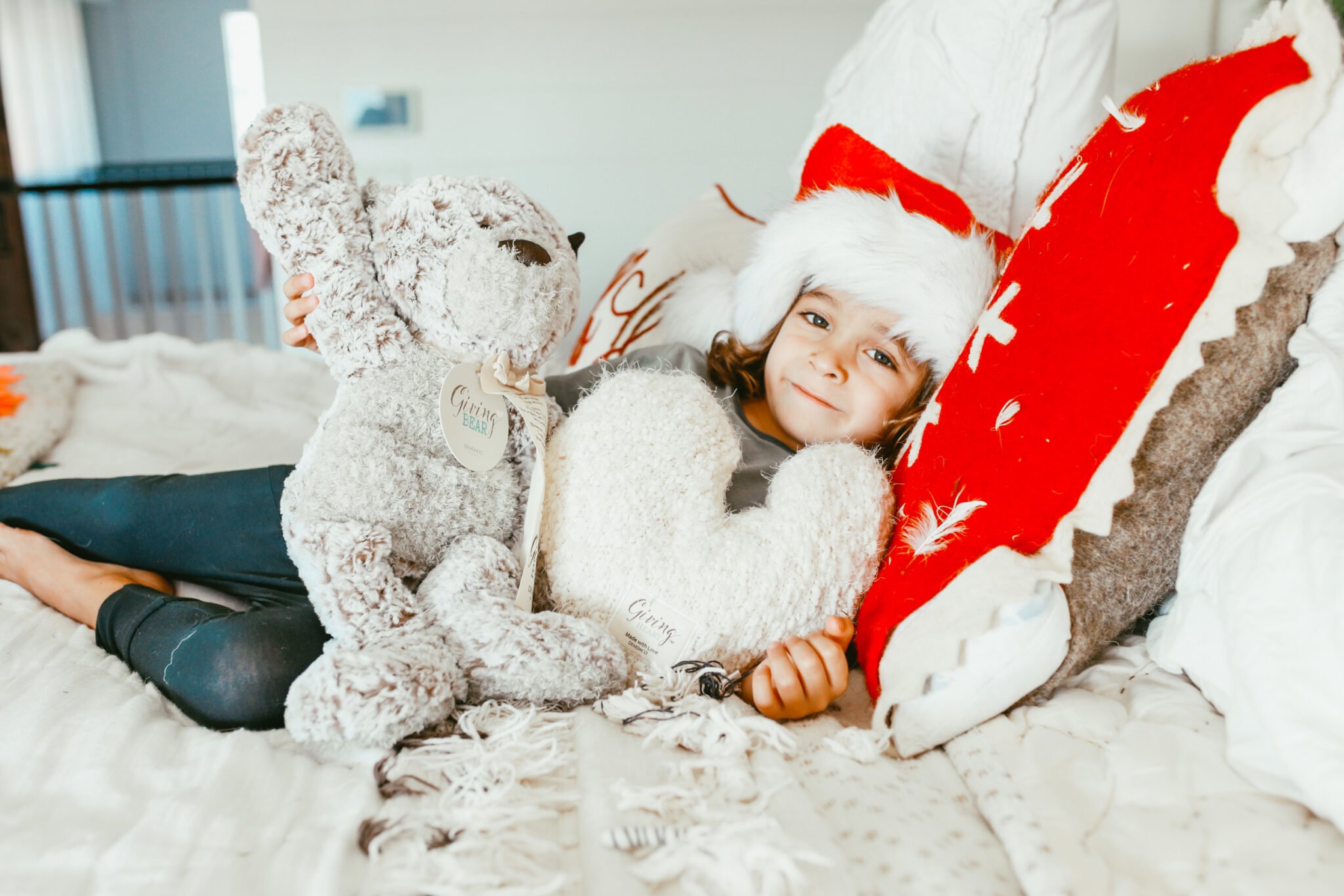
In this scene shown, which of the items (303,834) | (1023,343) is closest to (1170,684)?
(1023,343)

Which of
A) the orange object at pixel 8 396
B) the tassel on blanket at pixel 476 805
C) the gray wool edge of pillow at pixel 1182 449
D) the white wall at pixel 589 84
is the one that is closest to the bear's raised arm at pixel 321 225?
the tassel on blanket at pixel 476 805

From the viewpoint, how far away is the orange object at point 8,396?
1.21m

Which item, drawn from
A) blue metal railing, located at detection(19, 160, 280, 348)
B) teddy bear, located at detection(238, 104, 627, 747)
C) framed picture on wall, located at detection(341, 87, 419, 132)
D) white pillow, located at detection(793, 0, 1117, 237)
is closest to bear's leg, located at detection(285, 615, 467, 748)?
teddy bear, located at detection(238, 104, 627, 747)

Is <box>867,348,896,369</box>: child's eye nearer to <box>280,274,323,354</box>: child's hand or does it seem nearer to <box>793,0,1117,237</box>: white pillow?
<box>793,0,1117,237</box>: white pillow

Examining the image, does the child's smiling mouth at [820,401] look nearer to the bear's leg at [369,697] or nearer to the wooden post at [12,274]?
the bear's leg at [369,697]

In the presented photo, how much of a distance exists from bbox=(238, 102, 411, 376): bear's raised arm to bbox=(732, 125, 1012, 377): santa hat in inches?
17.4

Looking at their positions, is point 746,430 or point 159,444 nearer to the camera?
point 746,430

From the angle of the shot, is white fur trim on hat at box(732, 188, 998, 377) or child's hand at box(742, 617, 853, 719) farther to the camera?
white fur trim on hat at box(732, 188, 998, 377)

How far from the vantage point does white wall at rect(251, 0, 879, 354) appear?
179 centimetres

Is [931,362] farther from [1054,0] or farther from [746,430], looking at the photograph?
[1054,0]

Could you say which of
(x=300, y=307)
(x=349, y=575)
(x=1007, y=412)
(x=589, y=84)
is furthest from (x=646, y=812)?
(x=589, y=84)

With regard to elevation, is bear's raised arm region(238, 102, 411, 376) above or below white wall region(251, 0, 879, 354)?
below

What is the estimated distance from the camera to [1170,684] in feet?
2.18

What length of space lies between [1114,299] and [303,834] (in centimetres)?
69
